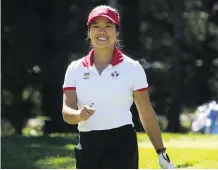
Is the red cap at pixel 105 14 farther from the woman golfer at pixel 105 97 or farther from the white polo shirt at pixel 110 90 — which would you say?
the white polo shirt at pixel 110 90

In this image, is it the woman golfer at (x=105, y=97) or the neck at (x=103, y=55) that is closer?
the woman golfer at (x=105, y=97)

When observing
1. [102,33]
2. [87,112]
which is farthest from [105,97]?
[102,33]

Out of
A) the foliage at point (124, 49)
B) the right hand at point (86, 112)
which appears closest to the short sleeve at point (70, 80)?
the right hand at point (86, 112)

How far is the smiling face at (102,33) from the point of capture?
3816 mm

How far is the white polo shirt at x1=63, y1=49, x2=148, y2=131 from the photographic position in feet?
12.2

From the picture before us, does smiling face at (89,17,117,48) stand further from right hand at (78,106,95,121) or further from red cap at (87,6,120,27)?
right hand at (78,106,95,121)

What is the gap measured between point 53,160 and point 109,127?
151 inches

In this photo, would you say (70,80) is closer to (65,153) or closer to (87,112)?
(87,112)

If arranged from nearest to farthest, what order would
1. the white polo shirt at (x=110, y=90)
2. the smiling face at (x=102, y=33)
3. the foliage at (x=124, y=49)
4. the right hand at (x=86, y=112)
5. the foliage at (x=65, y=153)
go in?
the right hand at (x=86, y=112), the white polo shirt at (x=110, y=90), the smiling face at (x=102, y=33), the foliage at (x=65, y=153), the foliage at (x=124, y=49)

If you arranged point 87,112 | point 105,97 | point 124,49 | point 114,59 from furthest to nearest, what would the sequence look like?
1. point 124,49
2. point 114,59
3. point 105,97
4. point 87,112

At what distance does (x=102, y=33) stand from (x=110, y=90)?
1.12ft

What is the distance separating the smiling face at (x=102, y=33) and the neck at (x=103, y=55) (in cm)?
3

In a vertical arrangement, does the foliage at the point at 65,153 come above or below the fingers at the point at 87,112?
below

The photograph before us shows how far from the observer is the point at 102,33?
381cm
